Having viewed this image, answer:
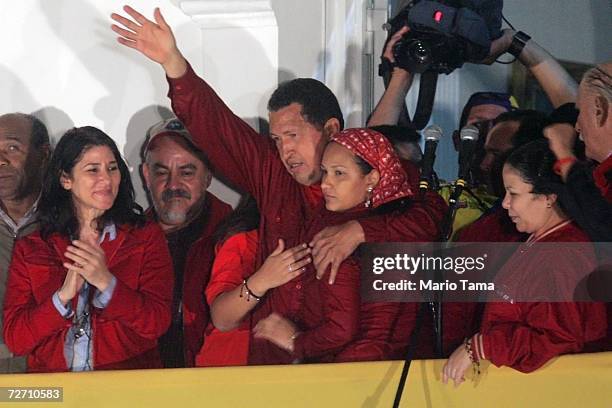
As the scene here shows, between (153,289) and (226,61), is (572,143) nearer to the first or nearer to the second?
(226,61)

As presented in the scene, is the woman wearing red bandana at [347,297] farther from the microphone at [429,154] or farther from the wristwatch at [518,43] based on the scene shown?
the wristwatch at [518,43]

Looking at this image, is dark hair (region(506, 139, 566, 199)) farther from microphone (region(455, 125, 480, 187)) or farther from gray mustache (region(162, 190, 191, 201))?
gray mustache (region(162, 190, 191, 201))

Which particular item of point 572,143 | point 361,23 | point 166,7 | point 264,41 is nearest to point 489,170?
point 572,143

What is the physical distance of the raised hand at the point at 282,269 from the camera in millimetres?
2258

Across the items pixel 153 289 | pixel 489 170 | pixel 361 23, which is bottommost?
pixel 153 289

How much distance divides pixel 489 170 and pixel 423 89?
0.24 metres

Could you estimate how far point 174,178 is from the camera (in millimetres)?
2246

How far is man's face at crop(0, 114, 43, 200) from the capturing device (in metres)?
2.21

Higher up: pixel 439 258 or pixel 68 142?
pixel 68 142

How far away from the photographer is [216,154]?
2250mm

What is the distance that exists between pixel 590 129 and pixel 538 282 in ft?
1.21

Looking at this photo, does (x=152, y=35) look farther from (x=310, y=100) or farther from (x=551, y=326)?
(x=551, y=326)

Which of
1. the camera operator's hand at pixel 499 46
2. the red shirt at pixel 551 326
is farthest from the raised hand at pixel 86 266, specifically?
the camera operator's hand at pixel 499 46

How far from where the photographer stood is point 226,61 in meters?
2.21
